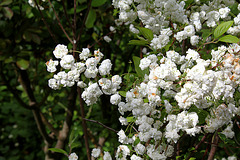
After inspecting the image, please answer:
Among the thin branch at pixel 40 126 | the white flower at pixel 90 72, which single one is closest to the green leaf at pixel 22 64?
the thin branch at pixel 40 126

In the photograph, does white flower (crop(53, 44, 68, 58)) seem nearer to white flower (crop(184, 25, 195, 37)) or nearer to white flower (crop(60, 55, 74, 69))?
white flower (crop(60, 55, 74, 69))

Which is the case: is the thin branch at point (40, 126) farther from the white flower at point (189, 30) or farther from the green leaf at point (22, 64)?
the white flower at point (189, 30)

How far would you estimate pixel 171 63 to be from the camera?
0.82 metres

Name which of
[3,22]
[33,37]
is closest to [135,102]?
[33,37]

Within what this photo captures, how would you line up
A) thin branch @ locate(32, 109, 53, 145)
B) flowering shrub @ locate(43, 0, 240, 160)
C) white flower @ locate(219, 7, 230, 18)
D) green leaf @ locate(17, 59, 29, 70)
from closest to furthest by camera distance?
flowering shrub @ locate(43, 0, 240, 160)
white flower @ locate(219, 7, 230, 18)
green leaf @ locate(17, 59, 29, 70)
thin branch @ locate(32, 109, 53, 145)

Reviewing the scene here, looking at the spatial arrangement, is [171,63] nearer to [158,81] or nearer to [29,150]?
[158,81]

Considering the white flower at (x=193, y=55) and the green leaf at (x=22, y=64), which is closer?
the white flower at (x=193, y=55)

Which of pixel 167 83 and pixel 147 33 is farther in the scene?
pixel 147 33

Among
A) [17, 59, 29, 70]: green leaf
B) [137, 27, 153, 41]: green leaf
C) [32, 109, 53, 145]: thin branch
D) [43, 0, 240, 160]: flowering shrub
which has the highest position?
[137, 27, 153, 41]: green leaf

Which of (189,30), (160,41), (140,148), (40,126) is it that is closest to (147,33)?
(160,41)

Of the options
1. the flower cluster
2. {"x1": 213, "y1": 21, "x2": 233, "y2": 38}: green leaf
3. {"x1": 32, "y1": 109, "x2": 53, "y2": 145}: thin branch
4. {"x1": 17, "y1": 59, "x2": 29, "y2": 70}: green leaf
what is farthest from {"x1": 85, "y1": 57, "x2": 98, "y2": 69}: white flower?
{"x1": 32, "y1": 109, "x2": 53, "y2": 145}: thin branch

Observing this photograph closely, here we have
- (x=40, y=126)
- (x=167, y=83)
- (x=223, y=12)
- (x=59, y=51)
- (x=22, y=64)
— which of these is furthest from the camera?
(x=40, y=126)

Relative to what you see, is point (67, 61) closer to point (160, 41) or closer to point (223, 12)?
point (160, 41)

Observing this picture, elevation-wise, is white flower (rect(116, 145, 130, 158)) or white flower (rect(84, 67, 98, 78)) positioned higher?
white flower (rect(84, 67, 98, 78))
